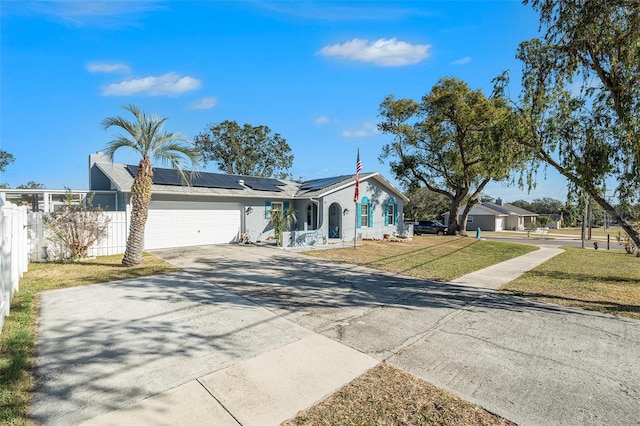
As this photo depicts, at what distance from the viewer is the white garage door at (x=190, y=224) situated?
14641 mm

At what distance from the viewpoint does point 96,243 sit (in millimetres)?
12375

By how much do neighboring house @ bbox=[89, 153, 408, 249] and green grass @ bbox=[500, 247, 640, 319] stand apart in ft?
25.1

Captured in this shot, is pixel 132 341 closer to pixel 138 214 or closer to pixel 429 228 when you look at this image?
pixel 138 214

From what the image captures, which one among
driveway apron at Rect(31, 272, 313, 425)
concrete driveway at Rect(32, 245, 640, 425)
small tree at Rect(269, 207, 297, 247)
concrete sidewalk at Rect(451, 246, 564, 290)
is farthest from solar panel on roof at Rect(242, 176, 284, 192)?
concrete sidewalk at Rect(451, 246, 564, 290)

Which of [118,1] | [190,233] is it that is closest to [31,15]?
[118,1]

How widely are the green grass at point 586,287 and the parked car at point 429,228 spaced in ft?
66.0

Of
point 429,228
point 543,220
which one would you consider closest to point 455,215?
point 429,228

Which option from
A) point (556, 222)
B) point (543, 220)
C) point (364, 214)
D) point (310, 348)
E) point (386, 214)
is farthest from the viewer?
point (556, 222)

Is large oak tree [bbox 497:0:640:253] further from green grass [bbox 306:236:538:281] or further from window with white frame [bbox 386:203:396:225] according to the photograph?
window with white frame [bbox 386:203:396:225]

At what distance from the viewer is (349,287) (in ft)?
28.4

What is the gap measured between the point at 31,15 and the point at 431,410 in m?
14.1

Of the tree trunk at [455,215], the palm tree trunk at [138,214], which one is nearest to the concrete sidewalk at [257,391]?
the palm tree trunk at [138,214]

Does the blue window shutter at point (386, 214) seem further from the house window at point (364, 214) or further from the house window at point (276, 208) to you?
the house window at point (276, 208)

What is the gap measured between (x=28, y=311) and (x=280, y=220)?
39.2ft
